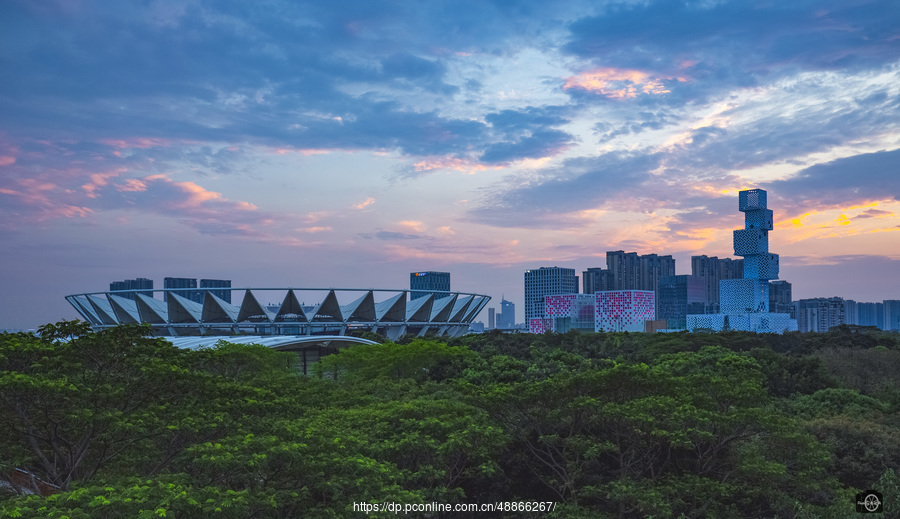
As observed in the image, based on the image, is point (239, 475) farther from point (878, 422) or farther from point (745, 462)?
point (878, 422)

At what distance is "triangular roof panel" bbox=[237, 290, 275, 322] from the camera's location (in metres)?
76.4

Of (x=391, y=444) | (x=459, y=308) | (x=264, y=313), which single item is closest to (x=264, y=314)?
(x=264, y=313)

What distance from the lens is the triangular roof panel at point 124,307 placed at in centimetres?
8081

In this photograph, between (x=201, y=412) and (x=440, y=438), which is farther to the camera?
(x=440, y=438)

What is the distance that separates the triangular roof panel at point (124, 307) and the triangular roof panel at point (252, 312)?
47.3 ft

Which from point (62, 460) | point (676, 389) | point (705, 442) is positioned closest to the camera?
point (62, 460)


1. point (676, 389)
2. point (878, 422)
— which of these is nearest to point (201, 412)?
point (676, 389)

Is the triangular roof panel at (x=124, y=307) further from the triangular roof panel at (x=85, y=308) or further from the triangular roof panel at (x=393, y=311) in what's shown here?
the triangular roof panel at (x=393, y=311)

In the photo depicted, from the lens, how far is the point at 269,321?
78.4 m

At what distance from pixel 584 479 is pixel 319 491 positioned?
28.7ft

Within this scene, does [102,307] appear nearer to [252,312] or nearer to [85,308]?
[85,308]

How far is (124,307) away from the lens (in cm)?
8069

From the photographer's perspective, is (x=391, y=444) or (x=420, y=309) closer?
(x=391, y=444)

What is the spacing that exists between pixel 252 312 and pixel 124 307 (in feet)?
55.7
